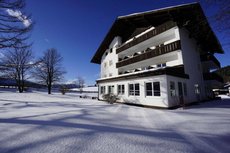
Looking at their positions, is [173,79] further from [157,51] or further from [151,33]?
[151,33]

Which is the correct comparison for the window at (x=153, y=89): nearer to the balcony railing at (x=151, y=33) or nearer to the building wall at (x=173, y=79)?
the building wall at (x=173, y=79)

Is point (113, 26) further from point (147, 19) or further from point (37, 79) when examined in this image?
point (37, 79)

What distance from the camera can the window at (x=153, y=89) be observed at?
1174cm

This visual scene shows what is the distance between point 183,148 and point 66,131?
12.3 feet

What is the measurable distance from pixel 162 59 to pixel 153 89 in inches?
225

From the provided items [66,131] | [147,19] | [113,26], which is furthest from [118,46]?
[66,131]

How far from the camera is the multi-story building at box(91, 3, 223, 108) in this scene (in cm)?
1193

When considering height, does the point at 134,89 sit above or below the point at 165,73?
below

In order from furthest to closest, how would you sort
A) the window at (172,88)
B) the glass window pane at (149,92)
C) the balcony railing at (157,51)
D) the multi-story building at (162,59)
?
1. the balcony railing at (157,51)
2. the glass window pane at (149,92)
3. the multi-story building at (162,59)
4. the window at (172,88)

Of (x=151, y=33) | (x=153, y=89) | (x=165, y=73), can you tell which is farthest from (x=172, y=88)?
(x=151, y=33)

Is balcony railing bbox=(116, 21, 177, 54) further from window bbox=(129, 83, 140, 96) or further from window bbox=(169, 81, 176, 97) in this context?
window bbox=(129, 83, 140, 96)

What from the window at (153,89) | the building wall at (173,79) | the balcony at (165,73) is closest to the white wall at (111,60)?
the building wall at (173,79)

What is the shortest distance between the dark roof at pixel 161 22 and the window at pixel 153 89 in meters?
5.78

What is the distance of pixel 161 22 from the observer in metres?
17.3
